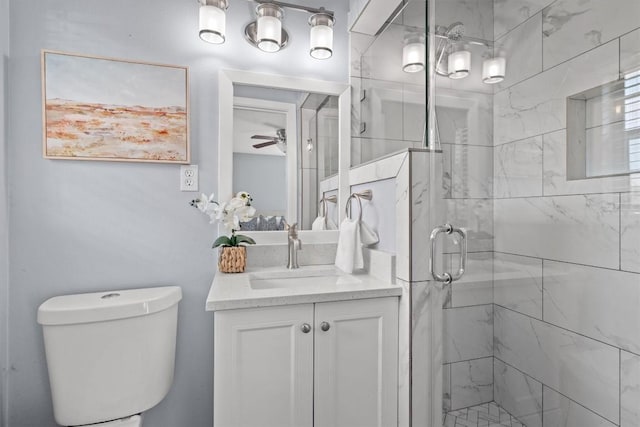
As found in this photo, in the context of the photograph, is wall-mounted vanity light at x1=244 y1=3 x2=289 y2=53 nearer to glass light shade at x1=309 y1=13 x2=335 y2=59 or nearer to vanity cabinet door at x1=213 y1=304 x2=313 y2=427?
glass light shade at x1=309 y1=13 x2=335 y2=59

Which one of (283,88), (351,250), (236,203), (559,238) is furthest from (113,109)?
(559,238)

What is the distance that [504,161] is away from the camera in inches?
35.1

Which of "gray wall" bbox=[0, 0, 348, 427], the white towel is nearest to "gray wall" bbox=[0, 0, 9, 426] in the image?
"gray wall" bbox=[0, 0, 348, 427]

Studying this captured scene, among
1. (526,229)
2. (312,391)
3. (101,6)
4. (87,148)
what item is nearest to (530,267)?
(526,229)

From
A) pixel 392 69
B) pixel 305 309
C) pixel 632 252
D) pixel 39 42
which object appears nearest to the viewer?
pixel 632 252

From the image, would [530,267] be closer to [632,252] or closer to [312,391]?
[632,252]

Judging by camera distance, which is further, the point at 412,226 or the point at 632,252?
the point at 412,226

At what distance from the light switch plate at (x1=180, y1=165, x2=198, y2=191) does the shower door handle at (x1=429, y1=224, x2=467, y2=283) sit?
1.10 m

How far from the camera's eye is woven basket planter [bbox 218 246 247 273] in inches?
57.8

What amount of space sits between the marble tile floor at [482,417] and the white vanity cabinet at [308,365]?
25cm

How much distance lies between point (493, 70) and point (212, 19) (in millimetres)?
1191

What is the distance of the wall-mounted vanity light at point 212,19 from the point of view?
142 centimetres

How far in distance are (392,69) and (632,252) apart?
47.5 inches

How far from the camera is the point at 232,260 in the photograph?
147cm
